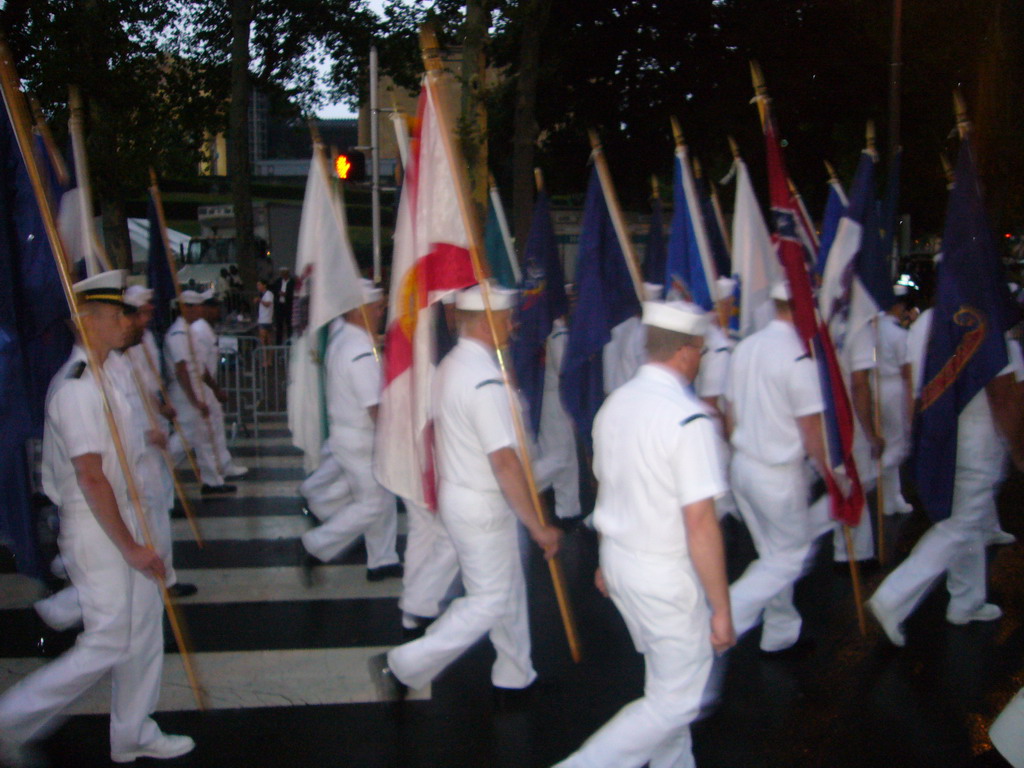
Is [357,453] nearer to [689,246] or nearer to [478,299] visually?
[478,299]

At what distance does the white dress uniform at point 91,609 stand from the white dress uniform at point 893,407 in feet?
18.9

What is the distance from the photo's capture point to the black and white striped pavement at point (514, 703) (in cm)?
427

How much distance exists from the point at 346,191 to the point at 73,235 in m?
33.4

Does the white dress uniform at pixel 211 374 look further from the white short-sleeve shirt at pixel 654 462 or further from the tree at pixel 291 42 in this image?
the tree at pixel 291 42

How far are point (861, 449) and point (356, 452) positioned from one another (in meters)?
3.47

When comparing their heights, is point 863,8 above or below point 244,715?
above

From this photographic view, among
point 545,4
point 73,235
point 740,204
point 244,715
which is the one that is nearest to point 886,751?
point 244,715

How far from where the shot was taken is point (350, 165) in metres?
11.7

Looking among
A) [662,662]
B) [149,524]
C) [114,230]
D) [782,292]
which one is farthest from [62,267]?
[114,230]

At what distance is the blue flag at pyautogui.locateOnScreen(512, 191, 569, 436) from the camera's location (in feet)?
27.7

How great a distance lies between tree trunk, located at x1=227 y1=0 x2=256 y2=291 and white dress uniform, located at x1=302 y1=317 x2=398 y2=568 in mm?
14221

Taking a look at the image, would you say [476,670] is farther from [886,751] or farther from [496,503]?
[886,751]

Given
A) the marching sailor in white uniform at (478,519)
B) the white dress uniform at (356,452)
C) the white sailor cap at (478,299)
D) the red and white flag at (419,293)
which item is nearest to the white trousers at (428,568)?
the red and white flag at (419,293)

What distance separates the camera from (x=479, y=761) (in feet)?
13.8
